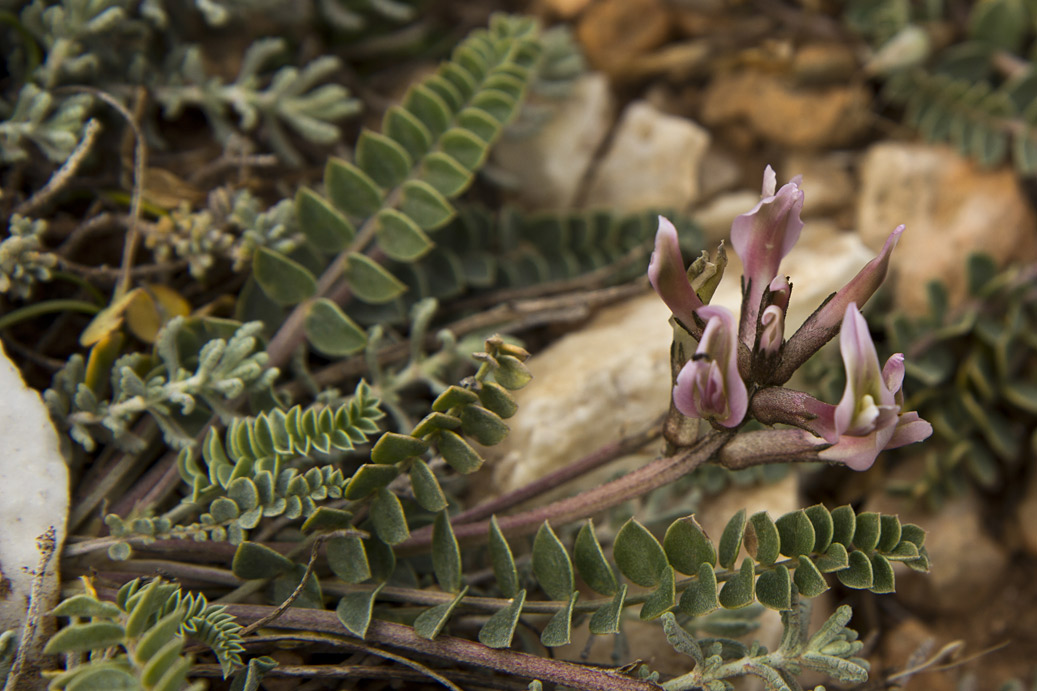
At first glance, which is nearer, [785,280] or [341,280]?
[785,280]

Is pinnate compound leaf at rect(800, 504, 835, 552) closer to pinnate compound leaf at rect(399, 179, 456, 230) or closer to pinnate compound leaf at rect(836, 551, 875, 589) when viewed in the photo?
pinnate compound leaf at rect(836, 551, 875, 589)

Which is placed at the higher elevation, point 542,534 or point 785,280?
point 785,280

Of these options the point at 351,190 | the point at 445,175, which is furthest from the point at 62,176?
the point at 445,175

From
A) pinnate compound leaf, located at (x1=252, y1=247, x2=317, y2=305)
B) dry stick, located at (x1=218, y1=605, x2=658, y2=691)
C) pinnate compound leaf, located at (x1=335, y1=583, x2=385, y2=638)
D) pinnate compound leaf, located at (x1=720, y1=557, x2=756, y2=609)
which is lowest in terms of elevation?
dry stick, located at (x1=218, y1=605, x2=658, y2=691)

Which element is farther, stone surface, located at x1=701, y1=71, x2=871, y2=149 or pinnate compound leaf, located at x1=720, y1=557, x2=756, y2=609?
stone surface, located at x1=701, y1=71, x2=871, y2=149

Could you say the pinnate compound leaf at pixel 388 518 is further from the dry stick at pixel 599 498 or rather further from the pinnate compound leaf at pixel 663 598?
the pinnate compound leaf at pixel 663 598

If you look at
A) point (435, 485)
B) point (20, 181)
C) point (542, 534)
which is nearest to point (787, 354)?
point (542, 534)

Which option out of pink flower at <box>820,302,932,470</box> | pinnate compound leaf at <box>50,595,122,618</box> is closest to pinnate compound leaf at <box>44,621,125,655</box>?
pinnate compound leaf at <box>50,595,122,618</box>

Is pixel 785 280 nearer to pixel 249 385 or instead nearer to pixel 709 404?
pixel 709 404
